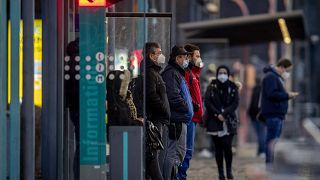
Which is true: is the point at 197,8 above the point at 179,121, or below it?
above

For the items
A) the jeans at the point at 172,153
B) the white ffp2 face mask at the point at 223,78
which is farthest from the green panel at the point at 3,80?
the white ffp2 face mask at the point at 223,78

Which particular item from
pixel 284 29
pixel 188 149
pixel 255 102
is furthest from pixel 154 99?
pixel 284 29

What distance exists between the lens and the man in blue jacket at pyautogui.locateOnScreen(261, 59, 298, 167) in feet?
47.0

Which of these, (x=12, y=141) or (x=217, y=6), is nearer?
(x=12, y=141)

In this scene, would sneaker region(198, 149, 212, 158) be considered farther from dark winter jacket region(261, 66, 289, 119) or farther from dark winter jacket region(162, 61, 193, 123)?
dark winter jacket region(162, 61, 193, 123)

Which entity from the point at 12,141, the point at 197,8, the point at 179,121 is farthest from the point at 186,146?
the point at 197,8

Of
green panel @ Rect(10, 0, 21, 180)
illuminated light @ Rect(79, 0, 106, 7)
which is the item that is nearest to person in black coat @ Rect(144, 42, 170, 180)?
illuminated light @ Rect(79, 0, 106, 7)

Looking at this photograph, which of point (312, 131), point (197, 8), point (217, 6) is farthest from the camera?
point (217, 6)

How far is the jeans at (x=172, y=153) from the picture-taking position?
36.2 feet

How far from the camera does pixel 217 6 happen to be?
38.5 m

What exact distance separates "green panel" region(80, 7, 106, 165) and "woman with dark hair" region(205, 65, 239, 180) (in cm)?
407

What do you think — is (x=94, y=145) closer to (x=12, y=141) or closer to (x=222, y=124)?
(x=12, y=141)

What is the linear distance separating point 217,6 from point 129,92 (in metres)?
28.9

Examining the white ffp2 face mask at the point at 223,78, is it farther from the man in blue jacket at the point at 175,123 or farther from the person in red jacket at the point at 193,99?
the man in blue jacket at the point at 175,123
